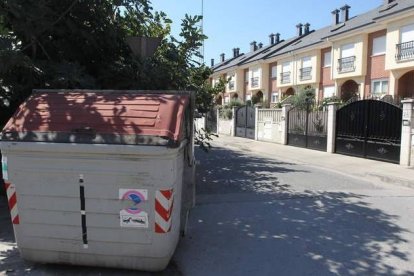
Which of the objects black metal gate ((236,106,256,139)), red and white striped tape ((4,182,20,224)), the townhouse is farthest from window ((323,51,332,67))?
red and white striped tape ((4,182,20,224))

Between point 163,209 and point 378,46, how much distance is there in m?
29.4

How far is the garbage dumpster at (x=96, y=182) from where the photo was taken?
412 centimetres

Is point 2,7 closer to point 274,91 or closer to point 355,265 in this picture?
point 355,265

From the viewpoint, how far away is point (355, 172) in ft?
41.2

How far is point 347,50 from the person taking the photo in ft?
108

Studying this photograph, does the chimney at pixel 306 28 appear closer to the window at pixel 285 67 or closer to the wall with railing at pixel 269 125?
the window at pixel 285 67

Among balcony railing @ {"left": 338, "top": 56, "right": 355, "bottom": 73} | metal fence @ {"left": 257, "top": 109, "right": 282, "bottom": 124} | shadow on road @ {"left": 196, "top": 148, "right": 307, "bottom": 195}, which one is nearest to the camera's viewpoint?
shadow on road @ {"left": 196, "top": 148, "right": 307, "bottom": 195}

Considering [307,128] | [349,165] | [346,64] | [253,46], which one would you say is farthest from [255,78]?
[349,165]

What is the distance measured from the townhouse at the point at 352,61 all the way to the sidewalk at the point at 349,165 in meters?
3.73

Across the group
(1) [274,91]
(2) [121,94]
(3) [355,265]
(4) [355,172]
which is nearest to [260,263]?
(3) [355,265]

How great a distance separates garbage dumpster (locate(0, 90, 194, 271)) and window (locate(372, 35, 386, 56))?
28.4 metres

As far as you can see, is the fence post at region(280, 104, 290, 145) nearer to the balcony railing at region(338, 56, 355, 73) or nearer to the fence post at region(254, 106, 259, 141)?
the fence post at region(254, 106, 259, 141)

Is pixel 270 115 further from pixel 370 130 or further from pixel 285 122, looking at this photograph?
pixel 370 130

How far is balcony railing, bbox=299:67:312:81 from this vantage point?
38497 mm
